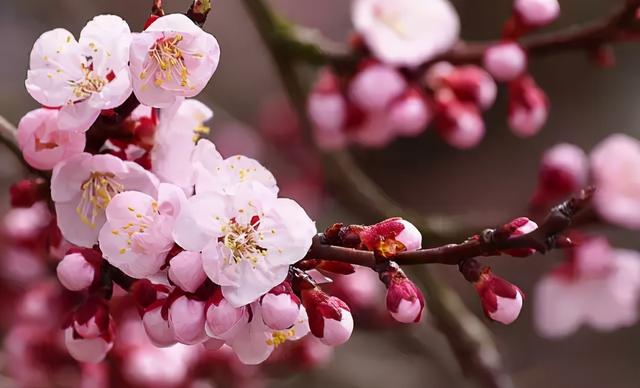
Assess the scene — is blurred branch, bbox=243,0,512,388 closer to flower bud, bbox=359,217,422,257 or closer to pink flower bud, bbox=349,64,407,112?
pink flower bud, bbox=349,64,407,112

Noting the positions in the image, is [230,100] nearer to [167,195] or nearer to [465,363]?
[465,363]

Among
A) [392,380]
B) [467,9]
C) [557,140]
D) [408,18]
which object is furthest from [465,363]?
[467,9]

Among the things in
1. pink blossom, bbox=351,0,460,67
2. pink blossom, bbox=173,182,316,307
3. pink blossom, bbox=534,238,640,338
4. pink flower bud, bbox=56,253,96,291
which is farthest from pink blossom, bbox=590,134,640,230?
pink flower bud, bbox=56,253,96,291

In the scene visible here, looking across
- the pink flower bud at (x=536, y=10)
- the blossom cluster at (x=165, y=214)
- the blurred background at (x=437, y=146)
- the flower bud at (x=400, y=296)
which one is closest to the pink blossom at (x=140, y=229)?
the blossom cluster at (x=165, y=214)

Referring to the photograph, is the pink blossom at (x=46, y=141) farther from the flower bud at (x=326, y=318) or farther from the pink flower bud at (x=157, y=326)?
the flower bud at (x=326, y=318)

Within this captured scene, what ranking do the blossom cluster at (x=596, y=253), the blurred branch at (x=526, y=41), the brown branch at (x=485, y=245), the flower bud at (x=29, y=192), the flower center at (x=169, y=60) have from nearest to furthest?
the brown branch at (x=485, y=245)
the flower center at (x=169, y=60)
the flower bud at (x=29, y=192)
the blurred branch at (x=526, y=41)
the blossom cluster at (x=596, y=253)
